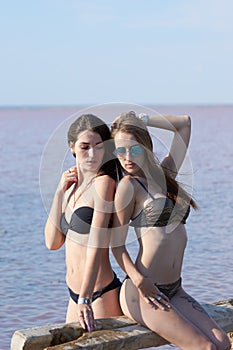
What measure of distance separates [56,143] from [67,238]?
1.71ft

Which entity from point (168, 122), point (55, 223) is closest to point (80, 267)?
point (55, 223)

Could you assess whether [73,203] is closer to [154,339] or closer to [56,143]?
[56,143]

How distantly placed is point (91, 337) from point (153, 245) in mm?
547

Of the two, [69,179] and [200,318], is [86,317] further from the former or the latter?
[69,179]

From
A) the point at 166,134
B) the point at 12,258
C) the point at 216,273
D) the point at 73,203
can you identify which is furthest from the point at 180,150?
the point at 12,258

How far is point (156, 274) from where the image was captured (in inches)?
148

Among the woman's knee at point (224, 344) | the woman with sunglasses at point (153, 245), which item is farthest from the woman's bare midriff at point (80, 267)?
the woman's knee at point (224, 344)

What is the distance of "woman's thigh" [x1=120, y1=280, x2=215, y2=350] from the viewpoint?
3.63 meters

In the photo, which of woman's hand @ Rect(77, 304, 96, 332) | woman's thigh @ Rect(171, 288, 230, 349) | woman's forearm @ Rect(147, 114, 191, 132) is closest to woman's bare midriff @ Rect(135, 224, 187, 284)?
woman's thigh @ Rect(171, 288, 230, 349)

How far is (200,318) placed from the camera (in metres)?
3.72

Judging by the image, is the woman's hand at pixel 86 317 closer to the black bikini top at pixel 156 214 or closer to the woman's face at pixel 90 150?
the black bikini top at pixel 156 214

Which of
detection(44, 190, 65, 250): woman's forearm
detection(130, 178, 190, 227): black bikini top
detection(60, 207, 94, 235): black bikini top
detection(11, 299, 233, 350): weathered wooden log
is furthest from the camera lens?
detection(44, 190, 65, 250): woman's forearm

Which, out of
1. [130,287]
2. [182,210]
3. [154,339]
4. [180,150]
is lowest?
[154,339]

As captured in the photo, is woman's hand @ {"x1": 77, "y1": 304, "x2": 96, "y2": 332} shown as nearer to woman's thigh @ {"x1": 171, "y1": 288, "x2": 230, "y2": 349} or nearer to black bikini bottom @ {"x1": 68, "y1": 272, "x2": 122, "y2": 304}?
black bikini bottom @ {"x1": 68, "y1": 272, "x2": 122, "y2": 304}
